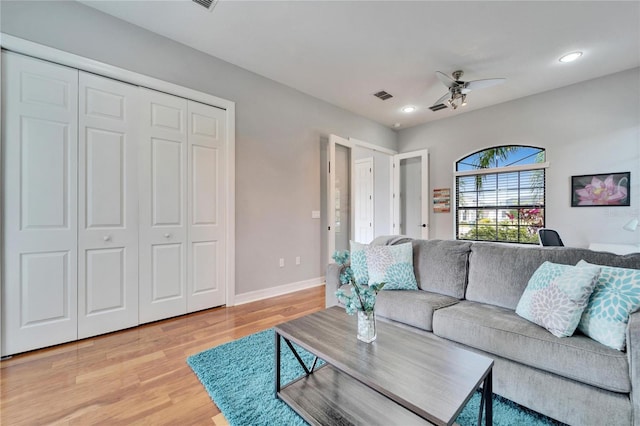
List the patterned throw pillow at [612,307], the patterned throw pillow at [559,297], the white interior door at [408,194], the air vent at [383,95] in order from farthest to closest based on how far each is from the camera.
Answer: the white interior door at [408,194] < the air vent at [383,95] < the patterned throw pillow at [559,297] < the patterned throw pillow at [612,307]

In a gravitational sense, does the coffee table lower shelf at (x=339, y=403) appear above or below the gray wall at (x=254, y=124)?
below

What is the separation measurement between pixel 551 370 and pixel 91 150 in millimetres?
3510

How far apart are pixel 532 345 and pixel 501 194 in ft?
12.3

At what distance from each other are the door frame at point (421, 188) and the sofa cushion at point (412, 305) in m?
3.08

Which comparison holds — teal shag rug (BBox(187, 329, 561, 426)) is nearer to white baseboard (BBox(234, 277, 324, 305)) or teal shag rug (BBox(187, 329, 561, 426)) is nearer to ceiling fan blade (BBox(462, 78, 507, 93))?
white baseboard (BBox(234, 277, 324, 305))

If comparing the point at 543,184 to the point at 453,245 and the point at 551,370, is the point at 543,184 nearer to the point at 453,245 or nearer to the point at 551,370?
the point at 453,245

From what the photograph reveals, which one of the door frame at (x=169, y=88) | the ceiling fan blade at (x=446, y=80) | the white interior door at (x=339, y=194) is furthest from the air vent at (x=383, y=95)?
the door frame at (x=169, y=88)

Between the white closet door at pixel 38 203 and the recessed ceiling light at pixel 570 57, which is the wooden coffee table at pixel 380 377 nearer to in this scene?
the white closet door at pixel 38 203

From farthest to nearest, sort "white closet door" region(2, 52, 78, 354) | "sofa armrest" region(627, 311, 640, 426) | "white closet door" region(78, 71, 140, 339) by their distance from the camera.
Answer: "white closet door" region(78, 71, 140, 339), "white closet door" region(2, 52, 78, 354), "sofa armrest" region(627, 311, 640, 426)

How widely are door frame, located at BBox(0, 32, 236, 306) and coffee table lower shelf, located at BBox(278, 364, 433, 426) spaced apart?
74.1 inches

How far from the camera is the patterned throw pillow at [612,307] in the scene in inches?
50.2

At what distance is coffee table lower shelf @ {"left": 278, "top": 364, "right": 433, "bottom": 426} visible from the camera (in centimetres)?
130

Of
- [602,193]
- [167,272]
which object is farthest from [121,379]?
[602,193]

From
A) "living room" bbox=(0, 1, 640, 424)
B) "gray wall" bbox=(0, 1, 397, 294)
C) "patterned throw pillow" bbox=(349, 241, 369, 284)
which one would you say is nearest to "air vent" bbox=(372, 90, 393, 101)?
"living room" bbox=(0, 1, 640, 424)
